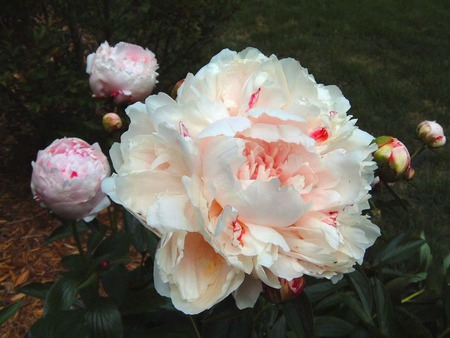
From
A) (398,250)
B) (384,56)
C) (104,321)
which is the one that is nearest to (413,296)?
(398,250)

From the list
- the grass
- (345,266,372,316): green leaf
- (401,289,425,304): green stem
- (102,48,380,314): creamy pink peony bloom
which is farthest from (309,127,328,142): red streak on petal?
the grass

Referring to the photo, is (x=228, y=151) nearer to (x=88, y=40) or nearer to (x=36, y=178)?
(x=36, y=178)

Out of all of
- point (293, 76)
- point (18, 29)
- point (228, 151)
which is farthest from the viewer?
point (18, 29)

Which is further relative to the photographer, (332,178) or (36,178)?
(36,178)

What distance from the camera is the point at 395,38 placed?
5.02 metres

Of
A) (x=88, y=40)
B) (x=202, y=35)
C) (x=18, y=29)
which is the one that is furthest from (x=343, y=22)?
(x=18, y=29)

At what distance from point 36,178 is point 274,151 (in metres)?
0.57

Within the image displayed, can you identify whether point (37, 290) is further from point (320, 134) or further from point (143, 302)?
point (320, 134)

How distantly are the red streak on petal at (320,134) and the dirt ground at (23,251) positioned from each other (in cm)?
166

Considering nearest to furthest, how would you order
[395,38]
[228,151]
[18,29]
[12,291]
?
[228,151] < [12,291] < [18,29] < [395,38]

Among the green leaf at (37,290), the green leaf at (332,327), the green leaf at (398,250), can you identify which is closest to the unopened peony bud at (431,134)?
the green leaf at (398,250)

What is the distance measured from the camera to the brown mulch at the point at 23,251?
218cm

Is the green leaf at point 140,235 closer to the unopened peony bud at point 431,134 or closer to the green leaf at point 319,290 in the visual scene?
the green leaf at point 319,290

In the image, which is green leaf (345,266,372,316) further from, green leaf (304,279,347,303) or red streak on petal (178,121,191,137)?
red streak on petal (178,121,191,137)
